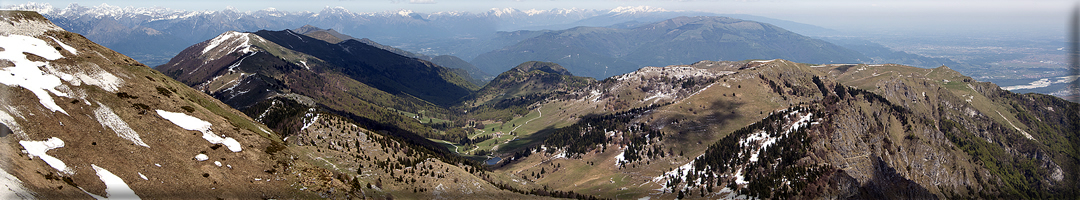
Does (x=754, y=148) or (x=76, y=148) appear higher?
(x=76, y=148)

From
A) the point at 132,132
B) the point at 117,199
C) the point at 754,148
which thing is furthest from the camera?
the point at 754,148

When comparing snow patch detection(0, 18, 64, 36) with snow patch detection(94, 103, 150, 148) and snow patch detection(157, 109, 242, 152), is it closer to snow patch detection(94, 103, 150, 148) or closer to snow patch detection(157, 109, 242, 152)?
snow patch detection(94, 103, 150, 148)

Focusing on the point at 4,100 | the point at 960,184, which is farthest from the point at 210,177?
the point at 960,184

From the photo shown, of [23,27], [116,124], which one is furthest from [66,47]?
[116,124]

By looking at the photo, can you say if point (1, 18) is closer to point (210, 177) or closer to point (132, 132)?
point (132, 132)

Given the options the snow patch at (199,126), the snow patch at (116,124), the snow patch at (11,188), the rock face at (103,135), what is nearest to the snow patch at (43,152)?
the rock face at (103,135)

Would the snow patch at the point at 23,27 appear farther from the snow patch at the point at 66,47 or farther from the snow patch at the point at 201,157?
the snow patch at the point at 201,157

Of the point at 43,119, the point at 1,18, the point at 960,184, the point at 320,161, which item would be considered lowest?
the point at 960,184
